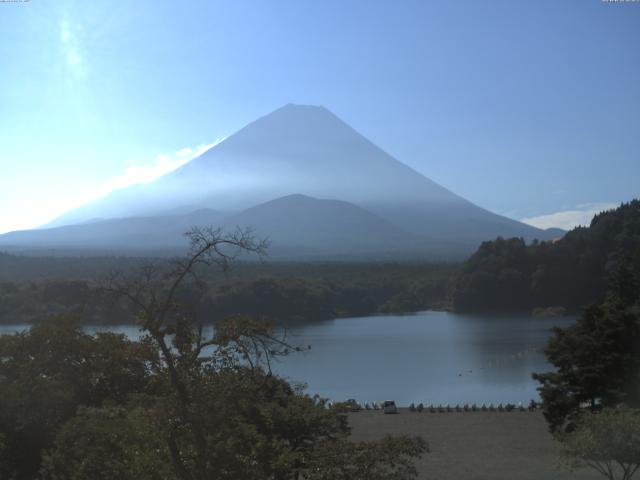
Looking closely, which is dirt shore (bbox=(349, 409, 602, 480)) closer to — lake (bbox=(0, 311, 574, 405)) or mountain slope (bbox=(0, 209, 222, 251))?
lake (bbox=(0, 311, 574, 405))

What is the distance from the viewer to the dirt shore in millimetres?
7957

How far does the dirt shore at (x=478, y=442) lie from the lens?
26.1 feet

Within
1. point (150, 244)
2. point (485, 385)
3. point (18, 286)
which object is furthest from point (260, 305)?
point (150, 244)

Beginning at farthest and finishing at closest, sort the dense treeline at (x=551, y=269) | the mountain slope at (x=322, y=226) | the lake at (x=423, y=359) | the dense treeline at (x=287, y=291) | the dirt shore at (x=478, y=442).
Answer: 1. the mountain slope at (x=322, y=226)
2. the dense treeline at (x=551, y=269)
3. the dense treeline at (x=287, y=291)
4. the lake at (x=423, y=359)
5. the dirt shore at (x=478, y=442)

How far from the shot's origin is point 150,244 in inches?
3174

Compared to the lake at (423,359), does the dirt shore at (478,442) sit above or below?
above

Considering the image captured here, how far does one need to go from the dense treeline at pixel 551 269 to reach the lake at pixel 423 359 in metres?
3.04

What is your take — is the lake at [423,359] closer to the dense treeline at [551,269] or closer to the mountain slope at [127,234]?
the dense treeline at [551,269]

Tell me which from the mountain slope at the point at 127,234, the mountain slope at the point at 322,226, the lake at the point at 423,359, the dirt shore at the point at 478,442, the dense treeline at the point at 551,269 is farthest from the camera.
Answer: the mountain slope at the point at 322,226

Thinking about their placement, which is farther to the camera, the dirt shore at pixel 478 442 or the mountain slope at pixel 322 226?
the mountain slope at pixel 322 226

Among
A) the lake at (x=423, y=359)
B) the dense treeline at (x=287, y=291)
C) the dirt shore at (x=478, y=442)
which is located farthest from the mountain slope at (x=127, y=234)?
the dirt shore at (x=478, y=442)

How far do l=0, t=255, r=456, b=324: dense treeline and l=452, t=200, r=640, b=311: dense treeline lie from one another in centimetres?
341

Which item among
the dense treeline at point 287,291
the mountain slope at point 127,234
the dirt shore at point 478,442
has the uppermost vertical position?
the mountain slope at point 127,234

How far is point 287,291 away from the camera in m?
32.9
